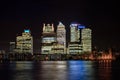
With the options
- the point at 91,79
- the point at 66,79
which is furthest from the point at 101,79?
the point at 66,79

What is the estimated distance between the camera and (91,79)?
7875 centimetres

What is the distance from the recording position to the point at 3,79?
79000 millimetres

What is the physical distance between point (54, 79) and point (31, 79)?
15.9ft

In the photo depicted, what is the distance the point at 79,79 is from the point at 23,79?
11.1 m

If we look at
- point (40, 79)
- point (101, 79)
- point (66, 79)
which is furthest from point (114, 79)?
point (40, 79)

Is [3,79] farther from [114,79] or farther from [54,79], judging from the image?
[114,79]

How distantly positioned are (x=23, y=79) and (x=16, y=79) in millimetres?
1682

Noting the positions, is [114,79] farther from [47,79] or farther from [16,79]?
[16,79]

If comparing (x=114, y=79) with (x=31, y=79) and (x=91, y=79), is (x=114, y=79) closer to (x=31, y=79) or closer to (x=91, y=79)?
(x=91, y=79)

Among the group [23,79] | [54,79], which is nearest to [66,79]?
[54,79]

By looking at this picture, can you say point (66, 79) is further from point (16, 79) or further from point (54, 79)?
point (16, 79)

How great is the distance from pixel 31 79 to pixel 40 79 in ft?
6.06

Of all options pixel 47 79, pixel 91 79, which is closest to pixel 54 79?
pixel 47 79

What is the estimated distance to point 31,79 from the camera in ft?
261
